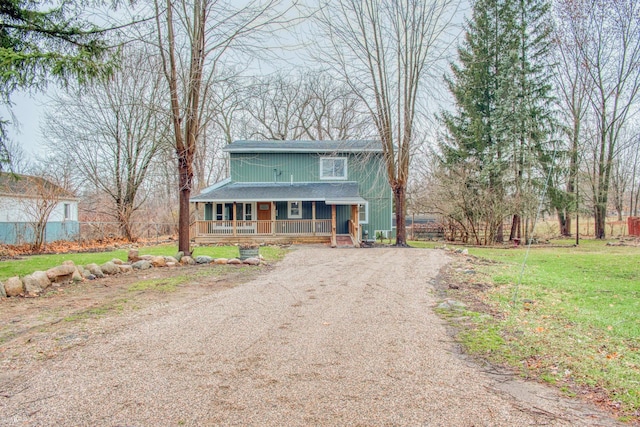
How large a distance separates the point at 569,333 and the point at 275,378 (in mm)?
3768

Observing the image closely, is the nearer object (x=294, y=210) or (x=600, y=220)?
(x=294, y=210)

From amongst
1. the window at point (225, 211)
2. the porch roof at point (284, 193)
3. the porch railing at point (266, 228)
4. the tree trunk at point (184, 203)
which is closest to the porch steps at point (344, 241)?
the porch railing at point (266, 228)

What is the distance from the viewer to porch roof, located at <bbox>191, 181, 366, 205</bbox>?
63.6ft

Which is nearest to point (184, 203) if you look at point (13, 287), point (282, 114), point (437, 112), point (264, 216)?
point (13, 287)

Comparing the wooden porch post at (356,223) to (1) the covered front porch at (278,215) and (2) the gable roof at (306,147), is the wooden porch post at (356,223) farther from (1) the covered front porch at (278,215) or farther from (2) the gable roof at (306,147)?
(2) the gable roof at (306,147)

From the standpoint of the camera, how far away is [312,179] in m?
22.5

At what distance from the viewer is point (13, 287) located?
7090 millimetres

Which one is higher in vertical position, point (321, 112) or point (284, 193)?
point (321, 112)

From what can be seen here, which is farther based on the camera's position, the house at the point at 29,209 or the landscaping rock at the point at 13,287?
the house at the point at 29,209

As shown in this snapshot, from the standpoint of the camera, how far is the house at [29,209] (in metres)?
15.7

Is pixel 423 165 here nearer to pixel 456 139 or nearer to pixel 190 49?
pixel 456 139

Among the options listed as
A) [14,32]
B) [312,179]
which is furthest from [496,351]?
[312,179]

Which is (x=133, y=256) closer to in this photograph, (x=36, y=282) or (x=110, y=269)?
(x=110, y=269)

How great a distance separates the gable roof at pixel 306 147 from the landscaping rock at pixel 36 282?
A: 48.3 feet
